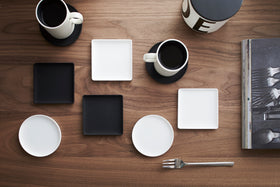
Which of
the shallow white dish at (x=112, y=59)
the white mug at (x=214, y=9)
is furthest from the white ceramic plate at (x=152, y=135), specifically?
the white mug at (x=214, y=9)

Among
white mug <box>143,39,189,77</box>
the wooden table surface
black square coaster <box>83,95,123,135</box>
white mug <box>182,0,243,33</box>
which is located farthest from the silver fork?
white mug <box>182,0,243,33</box>

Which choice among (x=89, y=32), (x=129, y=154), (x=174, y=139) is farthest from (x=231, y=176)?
(x=89, y=32)

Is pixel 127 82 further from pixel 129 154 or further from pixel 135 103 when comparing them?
pixel 129 154

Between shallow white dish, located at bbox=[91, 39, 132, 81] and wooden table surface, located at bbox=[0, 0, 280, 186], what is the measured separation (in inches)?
0.8

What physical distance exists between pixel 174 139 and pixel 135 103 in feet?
0.55

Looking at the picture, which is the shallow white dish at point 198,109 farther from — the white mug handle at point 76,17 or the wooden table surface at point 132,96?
the white mug handle at point 76,17

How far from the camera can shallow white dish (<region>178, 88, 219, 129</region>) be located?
2.26 ft

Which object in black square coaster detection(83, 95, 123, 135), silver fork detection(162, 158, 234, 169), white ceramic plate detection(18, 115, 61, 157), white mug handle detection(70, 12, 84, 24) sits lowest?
silver fork detection(162, 158, 234, 169)

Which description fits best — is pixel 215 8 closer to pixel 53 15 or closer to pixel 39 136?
pixel 53 15

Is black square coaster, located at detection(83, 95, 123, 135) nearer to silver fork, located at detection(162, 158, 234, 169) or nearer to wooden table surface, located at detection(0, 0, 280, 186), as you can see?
wooden table surface, located at detection(0, 0, 280, 186)

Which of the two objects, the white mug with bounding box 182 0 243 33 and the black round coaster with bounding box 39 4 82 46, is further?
the black round coaster with bounding box 39 4 82 46

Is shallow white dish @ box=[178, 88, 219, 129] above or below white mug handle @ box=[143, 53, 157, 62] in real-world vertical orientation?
below

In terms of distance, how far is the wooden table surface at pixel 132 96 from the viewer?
687 millimetres

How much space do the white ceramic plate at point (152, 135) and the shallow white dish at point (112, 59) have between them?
153 millimetres
